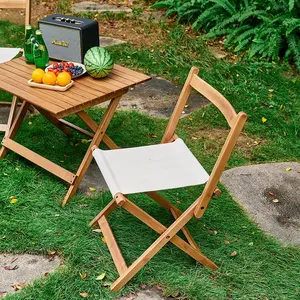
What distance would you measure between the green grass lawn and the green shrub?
1.24 meters

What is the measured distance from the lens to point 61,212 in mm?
3920

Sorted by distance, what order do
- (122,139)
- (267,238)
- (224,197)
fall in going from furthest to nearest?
1. (122,139)
2. (224,197)
3. (267,238)

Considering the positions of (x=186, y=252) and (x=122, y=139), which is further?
(x=122, y=139)

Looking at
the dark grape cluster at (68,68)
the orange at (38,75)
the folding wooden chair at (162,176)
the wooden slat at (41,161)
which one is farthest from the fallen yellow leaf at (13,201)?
the dark grape cluster at (68,68)

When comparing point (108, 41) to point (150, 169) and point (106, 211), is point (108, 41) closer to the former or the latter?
point (106, 211)

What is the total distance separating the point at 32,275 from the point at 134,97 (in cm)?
289

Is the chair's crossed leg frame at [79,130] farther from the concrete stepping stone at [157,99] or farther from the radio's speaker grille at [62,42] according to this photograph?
the concrete stepping stone at [157,99]

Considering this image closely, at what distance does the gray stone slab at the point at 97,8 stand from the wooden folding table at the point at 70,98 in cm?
424

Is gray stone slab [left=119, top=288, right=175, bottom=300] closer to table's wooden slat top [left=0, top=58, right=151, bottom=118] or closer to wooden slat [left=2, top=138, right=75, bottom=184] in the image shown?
A: wooden slat [left=2, top=138, right=75, bottom=184]

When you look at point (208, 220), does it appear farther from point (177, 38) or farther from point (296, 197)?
point (177, 38)

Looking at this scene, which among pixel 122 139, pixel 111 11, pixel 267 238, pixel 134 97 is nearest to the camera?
pixel 267 238

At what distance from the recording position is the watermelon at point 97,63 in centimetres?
391

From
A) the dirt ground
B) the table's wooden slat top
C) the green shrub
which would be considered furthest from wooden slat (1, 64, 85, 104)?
the green shrub

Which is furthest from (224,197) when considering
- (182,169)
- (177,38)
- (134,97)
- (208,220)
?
(177,38)
